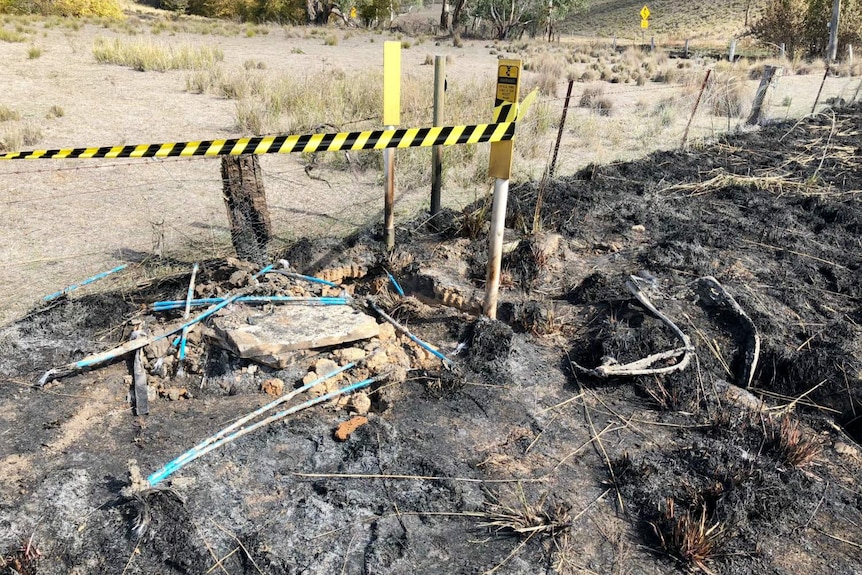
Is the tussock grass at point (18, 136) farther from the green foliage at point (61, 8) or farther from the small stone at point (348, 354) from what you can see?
the green foliage at point (61, 8)

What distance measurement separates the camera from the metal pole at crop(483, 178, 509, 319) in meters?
4.03

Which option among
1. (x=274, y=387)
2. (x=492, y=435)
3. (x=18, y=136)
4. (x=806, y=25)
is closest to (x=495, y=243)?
(x=492, y=435)

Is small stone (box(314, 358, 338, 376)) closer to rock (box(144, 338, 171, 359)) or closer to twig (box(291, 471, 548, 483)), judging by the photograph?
twig (box(291, 471, 548, 483))

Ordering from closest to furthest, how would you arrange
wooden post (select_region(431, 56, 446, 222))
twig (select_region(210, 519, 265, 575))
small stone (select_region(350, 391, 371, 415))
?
twig (select_region(210, 519, 265, 575)) → small stone (select_region(350, 391, 371, 415)) → wooden post (select_region(431, 56, 446, 222))

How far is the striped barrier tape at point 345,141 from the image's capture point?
12.1 feet

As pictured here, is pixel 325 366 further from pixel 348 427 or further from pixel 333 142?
pixel 333 142

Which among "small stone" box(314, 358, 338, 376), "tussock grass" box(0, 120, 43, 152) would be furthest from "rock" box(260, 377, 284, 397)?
"tussock grass" box(0, 120, 43, 152)

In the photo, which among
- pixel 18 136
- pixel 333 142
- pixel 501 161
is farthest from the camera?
pixel 18 136

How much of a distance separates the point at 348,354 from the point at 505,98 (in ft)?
6.87

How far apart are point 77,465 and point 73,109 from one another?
10623 mm

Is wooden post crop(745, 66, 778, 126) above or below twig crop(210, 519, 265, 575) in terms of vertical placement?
above

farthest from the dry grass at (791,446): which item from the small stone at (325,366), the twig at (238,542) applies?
the twig at (238,542)

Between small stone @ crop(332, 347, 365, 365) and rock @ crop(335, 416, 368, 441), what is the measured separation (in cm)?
53

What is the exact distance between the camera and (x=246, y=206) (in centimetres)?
506
